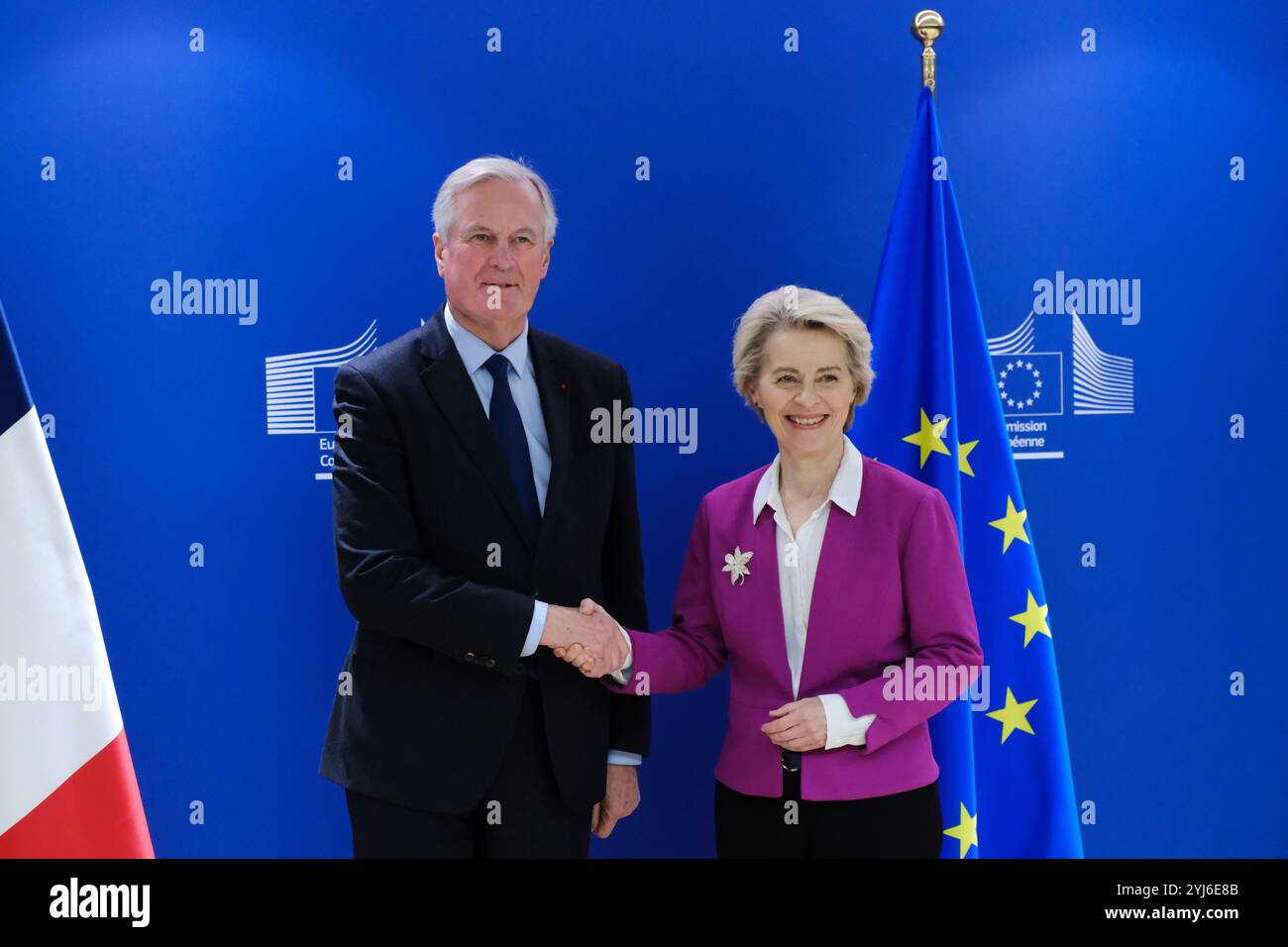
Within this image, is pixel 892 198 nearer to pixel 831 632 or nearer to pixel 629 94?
pixel 629 94

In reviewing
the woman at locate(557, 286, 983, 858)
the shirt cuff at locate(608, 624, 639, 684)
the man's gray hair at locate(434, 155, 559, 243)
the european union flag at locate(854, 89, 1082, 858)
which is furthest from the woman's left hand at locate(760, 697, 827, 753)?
the man's gray hair at locate(434, 155, 559, 243)

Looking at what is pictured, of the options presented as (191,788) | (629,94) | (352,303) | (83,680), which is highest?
(629,94)

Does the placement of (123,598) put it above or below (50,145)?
below

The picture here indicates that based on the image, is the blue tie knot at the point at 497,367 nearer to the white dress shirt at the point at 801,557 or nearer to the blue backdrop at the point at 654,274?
the white dress shirt at the point at 801,557

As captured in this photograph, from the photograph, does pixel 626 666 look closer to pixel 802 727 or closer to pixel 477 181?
pixel 802 727

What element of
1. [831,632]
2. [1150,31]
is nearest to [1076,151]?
[1150,31]

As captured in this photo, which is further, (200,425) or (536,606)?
(200,425)

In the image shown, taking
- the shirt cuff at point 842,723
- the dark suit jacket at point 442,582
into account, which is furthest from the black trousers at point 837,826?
the dark suit jacket at point 442,582

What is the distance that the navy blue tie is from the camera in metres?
2.45

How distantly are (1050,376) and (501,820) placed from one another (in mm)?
1920

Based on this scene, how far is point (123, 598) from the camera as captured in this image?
3.17 m

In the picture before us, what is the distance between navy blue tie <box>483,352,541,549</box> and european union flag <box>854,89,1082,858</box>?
0.91 m

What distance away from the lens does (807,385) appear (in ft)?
7.91

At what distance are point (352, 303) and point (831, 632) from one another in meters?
1.59
